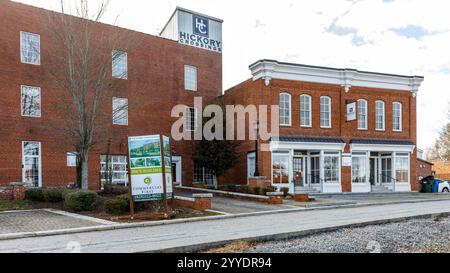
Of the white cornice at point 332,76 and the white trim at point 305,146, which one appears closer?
the white trim at point 305,146

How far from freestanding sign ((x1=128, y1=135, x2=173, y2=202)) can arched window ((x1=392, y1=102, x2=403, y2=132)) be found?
22.0 metres

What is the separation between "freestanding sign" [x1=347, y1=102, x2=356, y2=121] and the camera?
90.3 ft

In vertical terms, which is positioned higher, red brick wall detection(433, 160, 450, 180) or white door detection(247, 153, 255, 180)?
white door detection(247, 153, 255, 180)

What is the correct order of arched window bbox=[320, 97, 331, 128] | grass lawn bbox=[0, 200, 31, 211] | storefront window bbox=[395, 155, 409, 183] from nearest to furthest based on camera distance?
grass lawn bbox=[0, 200, 31, 211], arched window bbox=[320, 97, 331, 128], storefront window bbox=[395, 155, 409, 183]

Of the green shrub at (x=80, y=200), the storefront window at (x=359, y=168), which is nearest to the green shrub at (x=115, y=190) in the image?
the green shrub at (x=80, y=200)

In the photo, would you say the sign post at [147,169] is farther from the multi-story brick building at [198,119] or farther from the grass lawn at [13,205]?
the multi-story brick building at [198,119]

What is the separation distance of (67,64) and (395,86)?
23.2m

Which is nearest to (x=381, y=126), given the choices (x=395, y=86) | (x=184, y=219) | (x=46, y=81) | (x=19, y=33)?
(x=395, y=86)

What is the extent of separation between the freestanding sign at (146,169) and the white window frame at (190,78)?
17.2 m

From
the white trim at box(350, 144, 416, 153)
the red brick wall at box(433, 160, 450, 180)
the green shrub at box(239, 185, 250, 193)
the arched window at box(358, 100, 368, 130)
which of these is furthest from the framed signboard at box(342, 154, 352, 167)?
the red brick wall at box(433, 160, 450, 180)

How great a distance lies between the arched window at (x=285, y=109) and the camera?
2678cm

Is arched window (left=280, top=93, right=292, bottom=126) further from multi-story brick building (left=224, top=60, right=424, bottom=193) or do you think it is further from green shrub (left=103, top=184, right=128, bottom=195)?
green shrub (left=103, top=184, right=128, bottom=195)

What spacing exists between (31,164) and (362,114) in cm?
2231

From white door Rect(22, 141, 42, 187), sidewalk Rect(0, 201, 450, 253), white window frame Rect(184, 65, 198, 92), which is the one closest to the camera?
sidewalk Rect(0, 201, 450, 253)
